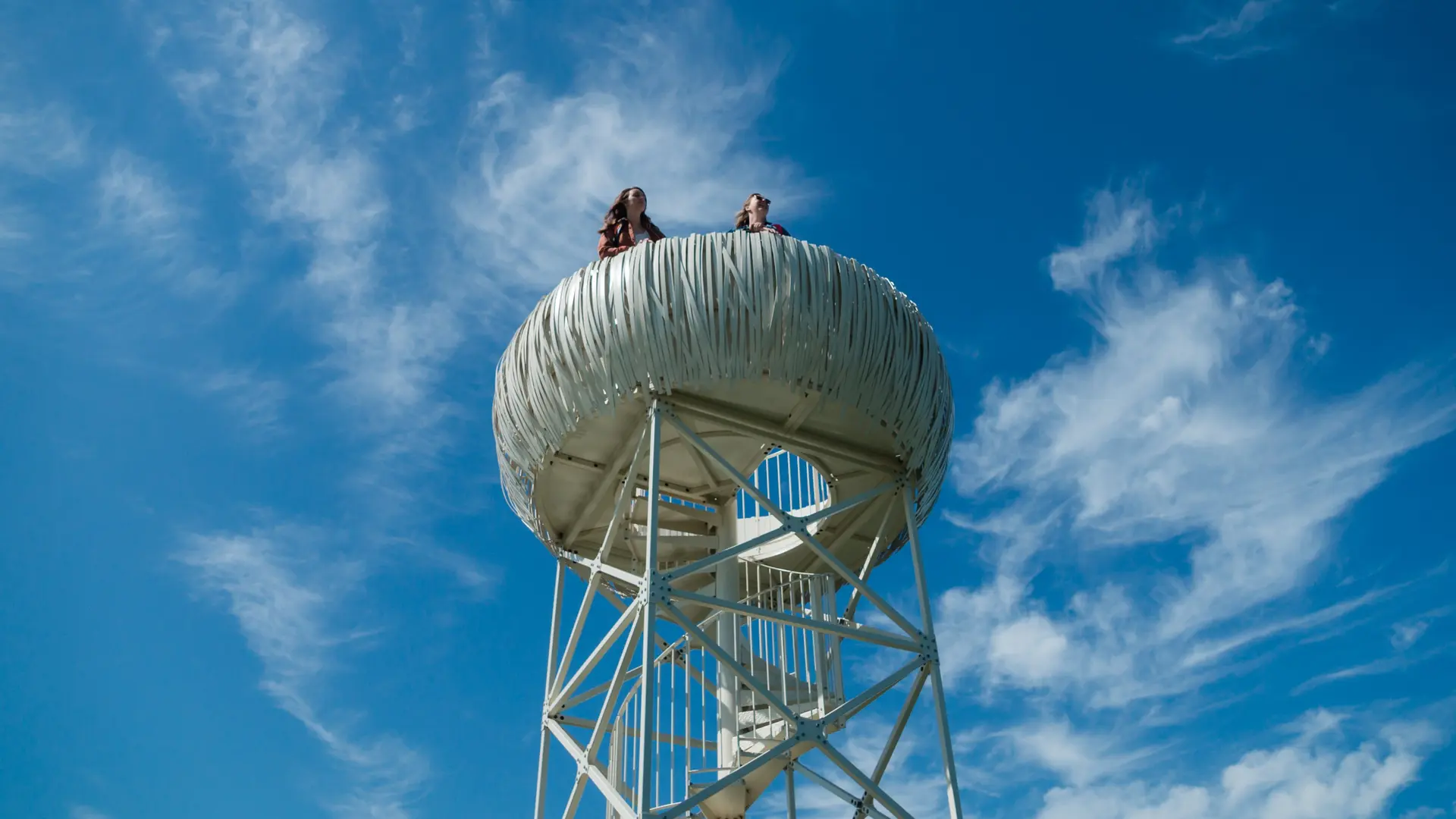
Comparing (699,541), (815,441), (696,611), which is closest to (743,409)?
(815,441)

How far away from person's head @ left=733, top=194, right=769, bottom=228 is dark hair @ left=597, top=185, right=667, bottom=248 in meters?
1.00

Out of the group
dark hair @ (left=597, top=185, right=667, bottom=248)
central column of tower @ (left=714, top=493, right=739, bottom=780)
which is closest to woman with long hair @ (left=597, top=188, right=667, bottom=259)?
dark hair @ (left=597, top=185, right=667, bottom=248)

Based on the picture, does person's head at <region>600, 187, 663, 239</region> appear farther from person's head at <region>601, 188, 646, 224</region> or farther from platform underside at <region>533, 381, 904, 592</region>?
platform underside at <region>533, 381, 904, 592</region>

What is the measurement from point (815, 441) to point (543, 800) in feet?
16.5

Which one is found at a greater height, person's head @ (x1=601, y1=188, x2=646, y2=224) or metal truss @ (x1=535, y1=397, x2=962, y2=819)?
person's head @ (x1=601, y1=188, x2=646, y2=224)

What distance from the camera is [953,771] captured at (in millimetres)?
11711

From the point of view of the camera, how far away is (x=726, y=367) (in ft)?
38.1

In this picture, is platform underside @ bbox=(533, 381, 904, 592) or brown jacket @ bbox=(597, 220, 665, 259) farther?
brown jacket @ bbox=(597, 220, 665, 259)

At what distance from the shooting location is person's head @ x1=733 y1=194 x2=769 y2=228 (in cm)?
1402

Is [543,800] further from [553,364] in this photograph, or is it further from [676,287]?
[676,287]

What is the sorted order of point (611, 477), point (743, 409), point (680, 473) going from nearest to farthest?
point (743, 409), point (611, 477), point (680, 473)

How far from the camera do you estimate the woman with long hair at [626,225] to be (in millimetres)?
13570

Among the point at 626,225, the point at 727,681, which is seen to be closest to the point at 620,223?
the point at 626,225

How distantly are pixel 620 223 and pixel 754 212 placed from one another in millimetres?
1665
